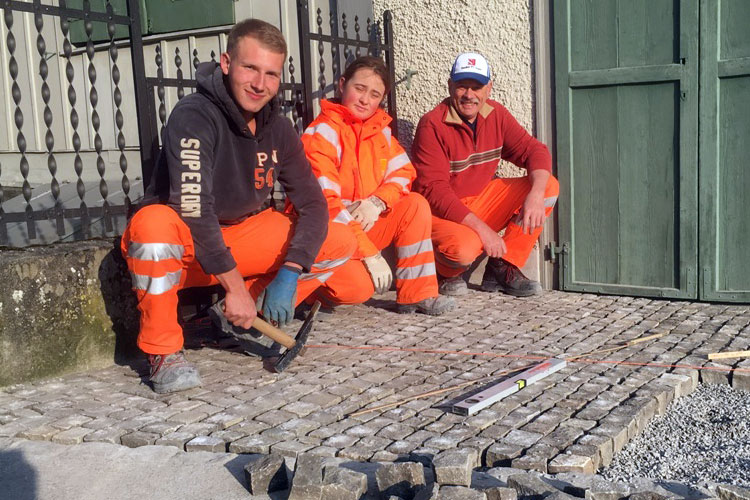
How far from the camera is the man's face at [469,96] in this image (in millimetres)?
5398

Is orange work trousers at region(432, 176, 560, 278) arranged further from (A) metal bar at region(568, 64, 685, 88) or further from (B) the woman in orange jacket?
(A) metal bar at region(568, 64, 685, 88)

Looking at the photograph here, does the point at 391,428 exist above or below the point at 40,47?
below

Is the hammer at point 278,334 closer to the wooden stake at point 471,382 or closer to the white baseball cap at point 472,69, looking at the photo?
the wooden stake at point 471,382

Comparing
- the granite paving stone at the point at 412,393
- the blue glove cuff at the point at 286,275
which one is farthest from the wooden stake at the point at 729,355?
the blue glove cuff at the point at 286,275

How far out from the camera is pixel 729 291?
17.3 ft

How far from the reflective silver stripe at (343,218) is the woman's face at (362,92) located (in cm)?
67

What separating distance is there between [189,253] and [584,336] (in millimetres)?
2223

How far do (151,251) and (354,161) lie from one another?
180 cm

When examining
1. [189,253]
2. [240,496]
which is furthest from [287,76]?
[240,496]

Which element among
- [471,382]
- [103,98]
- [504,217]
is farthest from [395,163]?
[103,98]

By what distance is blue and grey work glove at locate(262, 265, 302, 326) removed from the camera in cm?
406

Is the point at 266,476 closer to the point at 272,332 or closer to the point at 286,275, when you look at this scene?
the point at 272,332

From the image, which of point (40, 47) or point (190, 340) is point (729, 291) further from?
point (40, 47)

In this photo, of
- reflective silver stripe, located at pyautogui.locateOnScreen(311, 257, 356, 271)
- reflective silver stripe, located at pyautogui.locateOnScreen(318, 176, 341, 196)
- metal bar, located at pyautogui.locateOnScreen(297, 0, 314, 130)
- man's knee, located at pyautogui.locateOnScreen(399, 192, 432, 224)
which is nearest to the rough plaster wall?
metal bar, located at pyautogui.locateOnScreen(297, 0, 314, 130)
